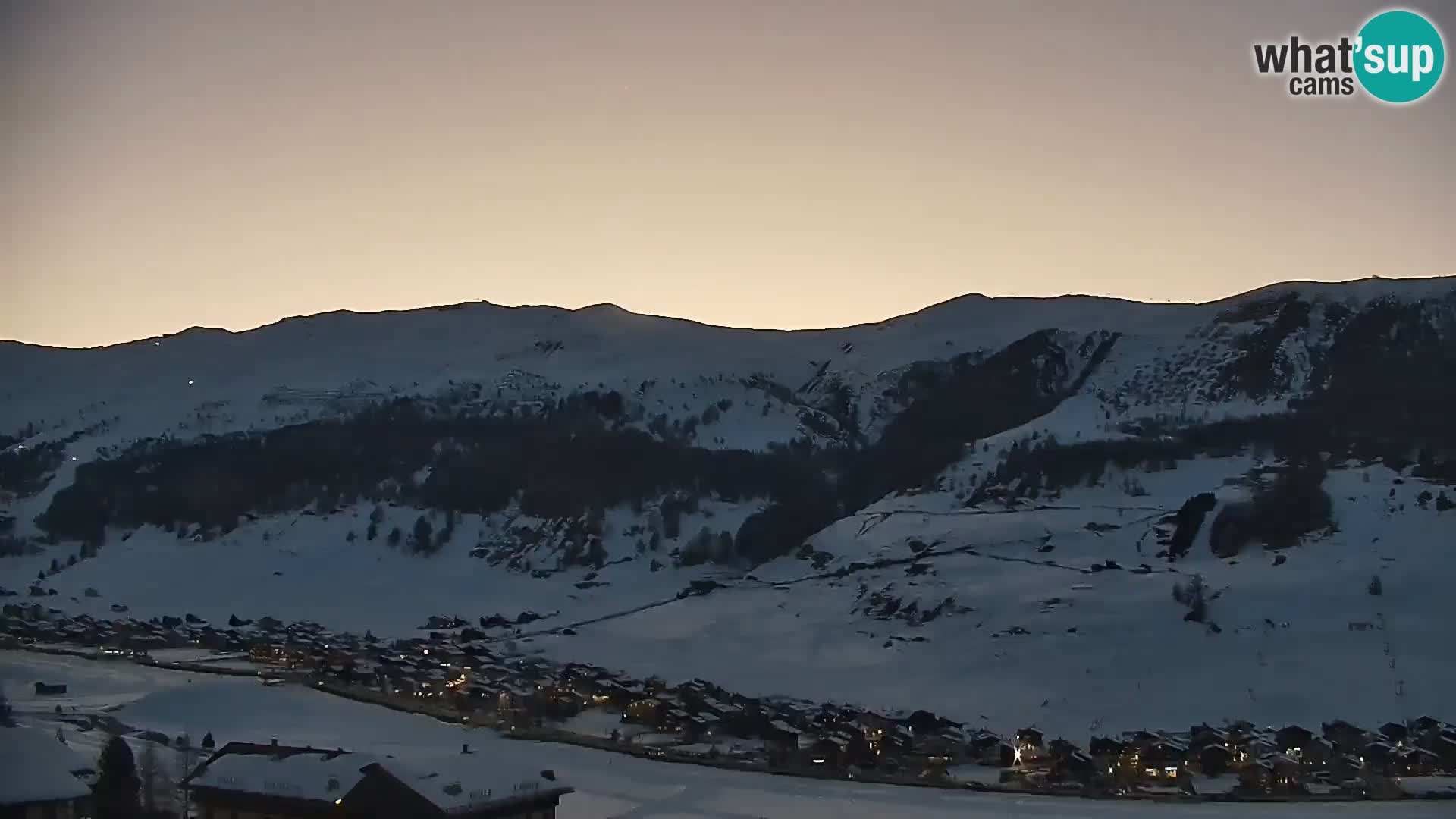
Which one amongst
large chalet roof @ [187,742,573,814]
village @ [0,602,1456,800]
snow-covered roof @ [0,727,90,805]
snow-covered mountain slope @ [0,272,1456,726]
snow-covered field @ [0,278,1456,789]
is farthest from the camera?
snow-covered mountain slope @ [0,272,1456,726]

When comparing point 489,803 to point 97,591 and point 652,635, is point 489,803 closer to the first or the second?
point 652,635

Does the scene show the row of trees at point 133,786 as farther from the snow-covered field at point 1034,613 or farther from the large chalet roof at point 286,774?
the snow-covered field at point 1034,613

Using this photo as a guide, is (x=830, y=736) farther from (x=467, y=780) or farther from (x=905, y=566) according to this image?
(x=905, y=566)

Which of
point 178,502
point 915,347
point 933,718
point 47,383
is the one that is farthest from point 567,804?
point 47,383

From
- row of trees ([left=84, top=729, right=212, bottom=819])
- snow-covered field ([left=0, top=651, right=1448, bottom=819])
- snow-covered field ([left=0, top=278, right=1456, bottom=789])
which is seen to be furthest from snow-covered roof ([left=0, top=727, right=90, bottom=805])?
snow-covered field ([left=0, top=278, right=1456, bottom=789])

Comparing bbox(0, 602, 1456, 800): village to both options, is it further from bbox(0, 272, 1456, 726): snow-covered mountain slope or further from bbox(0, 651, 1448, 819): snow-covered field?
bbox(0, 272, 1456, 726): snow-covered mountain slope

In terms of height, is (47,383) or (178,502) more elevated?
(47,383)
